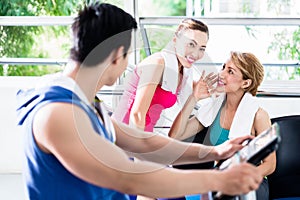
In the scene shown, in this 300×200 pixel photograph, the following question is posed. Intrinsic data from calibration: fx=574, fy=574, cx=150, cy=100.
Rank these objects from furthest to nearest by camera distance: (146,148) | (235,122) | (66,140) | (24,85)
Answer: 1. (24,85)
2. (235,122)
3. (146,148)
4. (66,140)

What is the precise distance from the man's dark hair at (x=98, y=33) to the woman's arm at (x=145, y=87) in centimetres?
92

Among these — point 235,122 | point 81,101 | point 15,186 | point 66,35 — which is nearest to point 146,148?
point 81,101

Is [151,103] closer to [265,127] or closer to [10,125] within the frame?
[265,127]

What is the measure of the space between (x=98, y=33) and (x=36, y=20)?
7.62ft

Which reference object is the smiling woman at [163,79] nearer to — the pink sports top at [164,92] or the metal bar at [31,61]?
the pink sports top at [164,92]

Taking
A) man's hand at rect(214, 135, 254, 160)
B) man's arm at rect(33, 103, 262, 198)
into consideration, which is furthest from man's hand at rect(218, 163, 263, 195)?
man's hand at rect(214, 135, 254, 160)

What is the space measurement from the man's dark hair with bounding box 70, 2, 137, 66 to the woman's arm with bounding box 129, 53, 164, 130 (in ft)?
3.02

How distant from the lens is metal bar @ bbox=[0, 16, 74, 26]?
12.1 feet

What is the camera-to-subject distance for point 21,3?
3908 millimetres

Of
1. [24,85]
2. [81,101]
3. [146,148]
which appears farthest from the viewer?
[24,85]

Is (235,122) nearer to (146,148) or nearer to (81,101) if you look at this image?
(146,148)

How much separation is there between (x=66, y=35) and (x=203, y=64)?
1096 millimetres

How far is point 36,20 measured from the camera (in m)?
3.72

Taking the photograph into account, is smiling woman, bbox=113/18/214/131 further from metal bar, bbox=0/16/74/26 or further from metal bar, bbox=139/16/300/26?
metal bar, bbox=0/16/74/26
